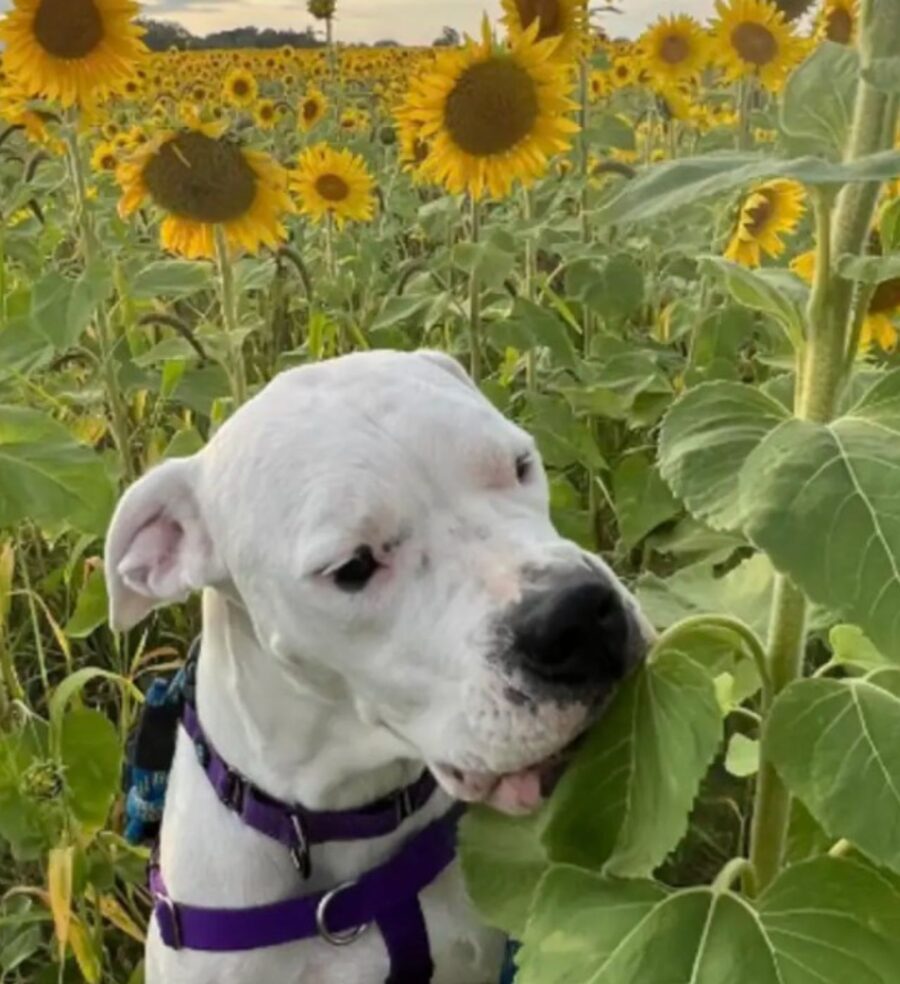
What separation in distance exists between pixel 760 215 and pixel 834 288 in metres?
2.03

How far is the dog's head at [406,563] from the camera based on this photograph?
1.58 meters

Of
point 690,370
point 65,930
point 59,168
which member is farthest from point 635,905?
point 59,168

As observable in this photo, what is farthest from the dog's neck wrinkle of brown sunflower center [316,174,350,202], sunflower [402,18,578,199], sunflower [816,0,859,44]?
brown sunflower center [316,174,350,202]

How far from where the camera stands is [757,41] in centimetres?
441

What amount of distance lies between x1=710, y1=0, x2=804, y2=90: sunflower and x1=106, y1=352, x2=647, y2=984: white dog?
263 centimetres

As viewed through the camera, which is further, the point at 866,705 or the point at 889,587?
the point at 866,705

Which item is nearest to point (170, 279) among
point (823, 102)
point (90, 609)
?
point (90, 609)

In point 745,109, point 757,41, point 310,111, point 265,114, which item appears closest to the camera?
point 757,41

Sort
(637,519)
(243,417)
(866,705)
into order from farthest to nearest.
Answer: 1. (637,519)
2. (243,417)
3. (866,705)

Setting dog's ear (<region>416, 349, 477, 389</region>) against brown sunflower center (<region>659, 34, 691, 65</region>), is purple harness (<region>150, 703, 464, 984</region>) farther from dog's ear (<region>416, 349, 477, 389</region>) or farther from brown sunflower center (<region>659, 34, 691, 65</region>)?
brown sunflower center (<region>659, 34, 691, 65</region>)

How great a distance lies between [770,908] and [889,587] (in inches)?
14.5

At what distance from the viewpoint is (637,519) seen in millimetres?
2914

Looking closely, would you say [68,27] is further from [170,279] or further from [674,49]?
[674,49]

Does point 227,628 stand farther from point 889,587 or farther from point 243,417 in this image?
point 889,587
